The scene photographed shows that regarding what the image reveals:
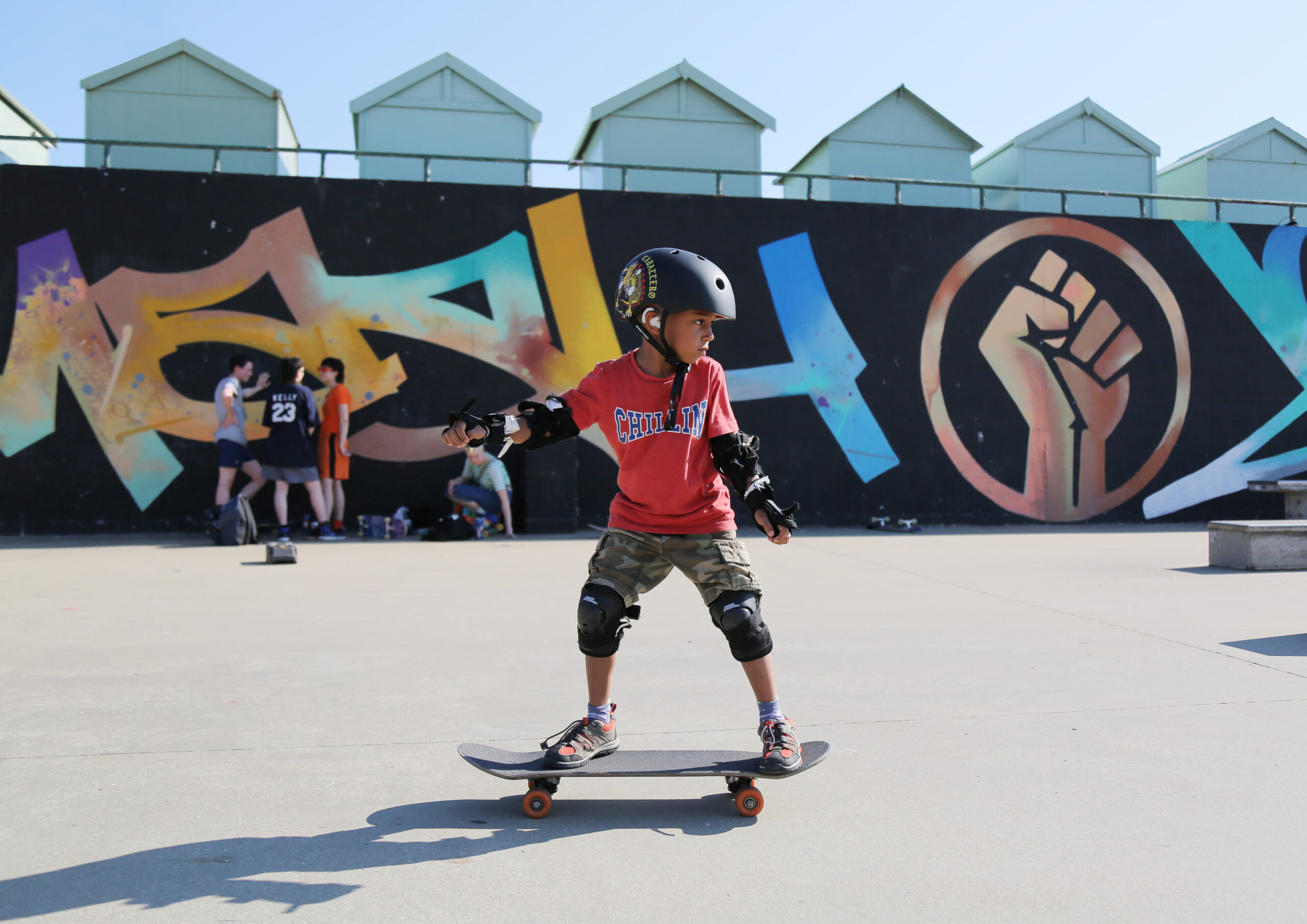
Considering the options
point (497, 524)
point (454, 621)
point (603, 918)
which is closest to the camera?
point (603, 918)

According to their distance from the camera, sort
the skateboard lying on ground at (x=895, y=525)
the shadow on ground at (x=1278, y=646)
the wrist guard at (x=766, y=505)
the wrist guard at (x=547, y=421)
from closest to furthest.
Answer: the wrist guard at (x=766, y=505)
the wrist guard at (x=547, y=421)
the shadow on ground at (x=1278, y=646)
the skateboard lying on ground at (x=895, y=525)

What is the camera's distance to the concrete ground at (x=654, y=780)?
2309 mm

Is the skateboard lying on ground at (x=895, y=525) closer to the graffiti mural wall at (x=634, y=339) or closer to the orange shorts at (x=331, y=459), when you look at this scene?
the graffiti mural wall at (x=634, y=339)

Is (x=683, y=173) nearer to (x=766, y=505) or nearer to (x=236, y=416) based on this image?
(x=236, y=416)

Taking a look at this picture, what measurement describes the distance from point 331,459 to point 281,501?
1.02m

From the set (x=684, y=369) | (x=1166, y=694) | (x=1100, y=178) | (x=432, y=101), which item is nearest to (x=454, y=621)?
(x=684, y=369)

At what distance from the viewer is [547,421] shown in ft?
10.7

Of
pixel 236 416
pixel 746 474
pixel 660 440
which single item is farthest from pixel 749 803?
pixel 236 416

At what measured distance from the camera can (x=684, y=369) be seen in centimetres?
327

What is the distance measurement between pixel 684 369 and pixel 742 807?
4.59 ft

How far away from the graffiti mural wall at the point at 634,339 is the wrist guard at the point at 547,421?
8.78 metres

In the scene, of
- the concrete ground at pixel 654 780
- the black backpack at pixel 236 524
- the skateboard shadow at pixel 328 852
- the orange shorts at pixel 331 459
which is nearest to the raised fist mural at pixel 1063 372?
the concrete ground at pixel 654 780

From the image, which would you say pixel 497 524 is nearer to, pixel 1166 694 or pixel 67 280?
pixel 67 280

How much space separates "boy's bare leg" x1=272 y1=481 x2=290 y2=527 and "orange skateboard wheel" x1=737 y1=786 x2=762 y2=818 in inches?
351
